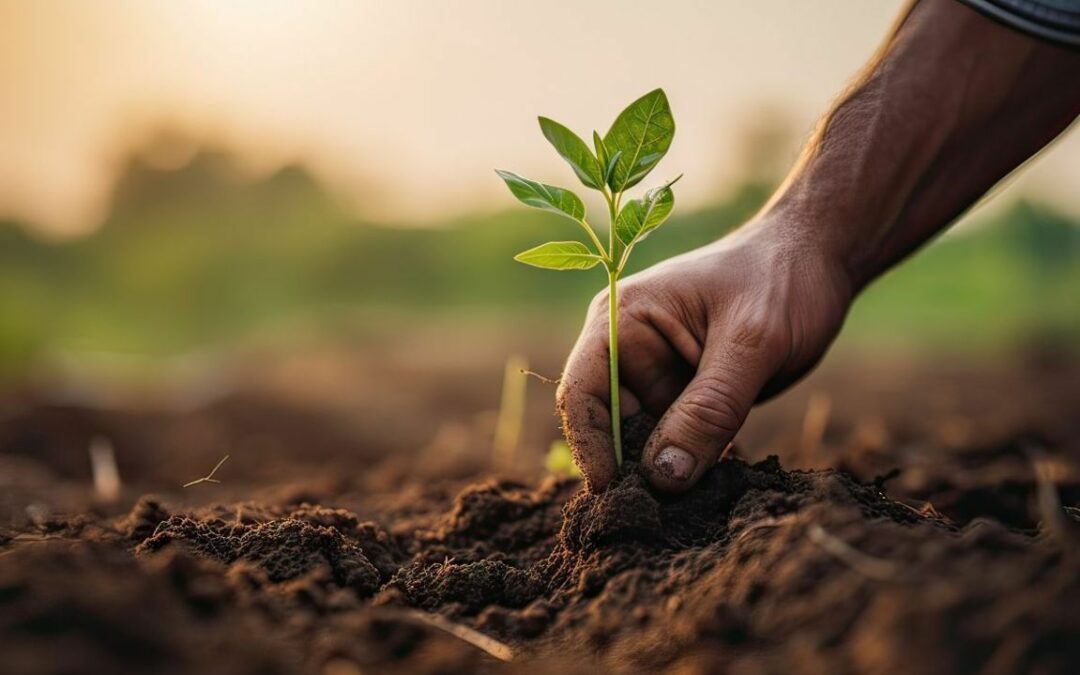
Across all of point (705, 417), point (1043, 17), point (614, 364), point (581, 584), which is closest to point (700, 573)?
point (581, 584)

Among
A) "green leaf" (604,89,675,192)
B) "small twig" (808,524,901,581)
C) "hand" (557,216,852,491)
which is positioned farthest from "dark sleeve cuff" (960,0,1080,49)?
"small twig" (808,524,901,581)

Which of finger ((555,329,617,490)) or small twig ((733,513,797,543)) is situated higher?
finger ((555,329,617,490))

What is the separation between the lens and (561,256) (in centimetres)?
204

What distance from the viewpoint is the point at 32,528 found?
229cm

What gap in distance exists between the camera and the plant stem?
1.99 metres

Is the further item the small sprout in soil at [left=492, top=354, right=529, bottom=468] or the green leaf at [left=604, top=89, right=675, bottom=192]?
the small sprout in soil at [left=492, top=354, right=529, bottom=468]

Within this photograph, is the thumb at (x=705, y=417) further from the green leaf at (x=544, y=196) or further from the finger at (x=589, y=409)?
the green leaf at (x=544, y=196)

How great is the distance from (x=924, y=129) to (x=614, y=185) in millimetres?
937

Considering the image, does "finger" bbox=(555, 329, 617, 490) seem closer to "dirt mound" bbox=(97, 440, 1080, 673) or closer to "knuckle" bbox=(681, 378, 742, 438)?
"dirt mound" bbox=(97, 440, 1080, 673)

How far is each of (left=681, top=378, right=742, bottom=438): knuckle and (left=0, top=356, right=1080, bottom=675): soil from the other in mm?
169

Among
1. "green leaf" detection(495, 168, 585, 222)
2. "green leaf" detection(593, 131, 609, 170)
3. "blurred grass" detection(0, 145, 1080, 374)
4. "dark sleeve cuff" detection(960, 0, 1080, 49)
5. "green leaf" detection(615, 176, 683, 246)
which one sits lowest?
"blurred grass" detection(0, 145, 1080, 374)

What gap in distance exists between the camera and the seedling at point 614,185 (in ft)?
6.44

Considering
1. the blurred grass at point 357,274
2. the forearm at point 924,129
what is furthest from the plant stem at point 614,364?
the blurred grass at point 357,274

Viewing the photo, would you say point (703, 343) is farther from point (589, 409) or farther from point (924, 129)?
point (924, 129)
